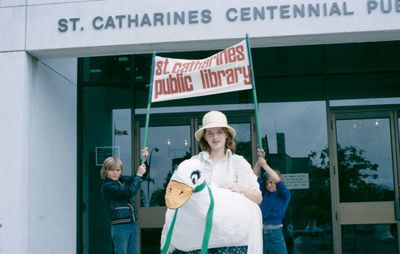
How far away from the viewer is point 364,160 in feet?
28.0

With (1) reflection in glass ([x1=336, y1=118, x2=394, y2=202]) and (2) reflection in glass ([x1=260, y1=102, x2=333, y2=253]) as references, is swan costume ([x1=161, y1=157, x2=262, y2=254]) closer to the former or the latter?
(2) reflection in glass ([x1=260, y1=102, x2=333, y2=253])

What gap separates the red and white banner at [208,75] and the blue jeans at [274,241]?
2496 mm

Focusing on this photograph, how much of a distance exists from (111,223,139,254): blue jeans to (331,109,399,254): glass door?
3.40 meters

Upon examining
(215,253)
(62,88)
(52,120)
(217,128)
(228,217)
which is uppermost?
(62,88)

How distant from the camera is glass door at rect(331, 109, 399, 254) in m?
8.29

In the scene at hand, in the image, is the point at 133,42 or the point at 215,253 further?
the point at 133,42

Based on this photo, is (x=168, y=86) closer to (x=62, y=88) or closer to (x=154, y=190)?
(x=62, y=88)

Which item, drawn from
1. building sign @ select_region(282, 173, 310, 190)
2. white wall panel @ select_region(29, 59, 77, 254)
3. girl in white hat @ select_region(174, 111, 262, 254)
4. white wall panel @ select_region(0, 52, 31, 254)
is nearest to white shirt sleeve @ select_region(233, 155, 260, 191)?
girl in white hat @ select_region(174, 111, 262, 254)

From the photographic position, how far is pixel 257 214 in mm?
3441

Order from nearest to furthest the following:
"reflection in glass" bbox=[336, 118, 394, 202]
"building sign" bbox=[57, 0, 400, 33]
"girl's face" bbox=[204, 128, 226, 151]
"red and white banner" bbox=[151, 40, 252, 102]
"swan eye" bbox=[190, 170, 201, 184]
→ "swan eye" bbox=[190, 170, 201, 184], "girl's face" bbox=[204, 128, 226, 151], "red and white banner" bbox=[151, 40, 252, 102], "building sign" bbox=[57, 0, 400, 33], "reflection in glass" bbox=[336, 118, 394, 202]

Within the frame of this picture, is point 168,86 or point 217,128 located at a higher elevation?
point 168,86

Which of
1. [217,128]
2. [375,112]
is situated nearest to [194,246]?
[217,128]

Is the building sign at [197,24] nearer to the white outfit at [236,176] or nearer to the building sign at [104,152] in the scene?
the building sign at [104,152]

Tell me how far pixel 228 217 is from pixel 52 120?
16.3 feet
